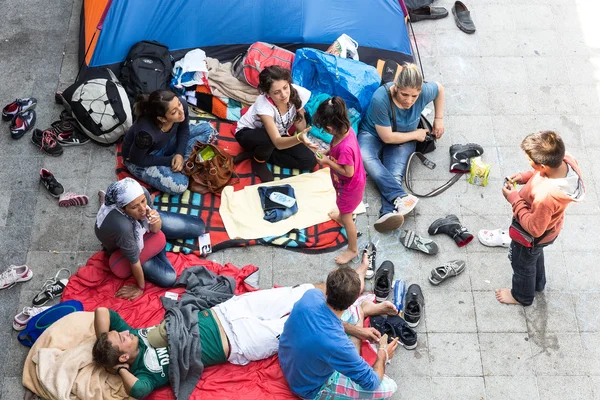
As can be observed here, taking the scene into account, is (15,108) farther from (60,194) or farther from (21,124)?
(60,194)

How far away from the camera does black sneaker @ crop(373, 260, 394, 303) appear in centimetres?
573

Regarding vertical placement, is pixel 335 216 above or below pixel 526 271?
above

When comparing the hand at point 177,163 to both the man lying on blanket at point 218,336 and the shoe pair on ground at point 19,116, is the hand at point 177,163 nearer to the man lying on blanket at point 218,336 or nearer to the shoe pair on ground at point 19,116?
the man lying on blanket at point 218,336

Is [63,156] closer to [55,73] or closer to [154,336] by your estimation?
[55,73]

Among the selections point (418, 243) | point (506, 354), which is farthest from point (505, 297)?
point (418, 243)

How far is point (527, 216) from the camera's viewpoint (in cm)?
502

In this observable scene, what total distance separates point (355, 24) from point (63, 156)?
300 cm

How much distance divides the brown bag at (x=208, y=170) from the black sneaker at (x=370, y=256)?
135cm

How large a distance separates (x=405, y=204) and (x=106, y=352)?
2669 millimetres

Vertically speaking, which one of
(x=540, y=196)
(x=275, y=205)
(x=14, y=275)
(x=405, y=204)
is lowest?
(x=405, y=204)

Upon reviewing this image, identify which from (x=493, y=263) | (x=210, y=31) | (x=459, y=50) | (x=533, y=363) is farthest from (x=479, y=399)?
(x=210, y=31)

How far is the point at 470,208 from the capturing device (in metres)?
6.33

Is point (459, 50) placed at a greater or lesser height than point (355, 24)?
lesser

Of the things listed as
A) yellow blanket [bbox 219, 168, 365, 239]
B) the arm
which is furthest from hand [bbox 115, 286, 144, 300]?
yellow blanket [bbox 219, 168, 365, 239]
